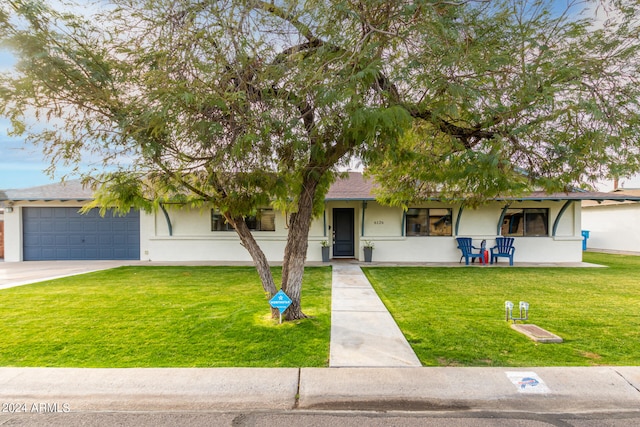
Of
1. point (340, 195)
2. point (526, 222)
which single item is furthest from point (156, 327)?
point (526, 222)

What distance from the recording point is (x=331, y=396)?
330 centimetres

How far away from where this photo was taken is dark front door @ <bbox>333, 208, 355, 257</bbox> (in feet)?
46.5

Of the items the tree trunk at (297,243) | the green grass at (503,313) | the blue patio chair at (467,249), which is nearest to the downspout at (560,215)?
the green grass at (503,313)

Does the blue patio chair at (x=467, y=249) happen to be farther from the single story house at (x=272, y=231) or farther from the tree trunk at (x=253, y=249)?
the tree trunk at (x=253, y=249)

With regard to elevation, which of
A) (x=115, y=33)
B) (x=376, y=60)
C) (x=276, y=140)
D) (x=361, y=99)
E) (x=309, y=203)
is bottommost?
(x=309, y=203)

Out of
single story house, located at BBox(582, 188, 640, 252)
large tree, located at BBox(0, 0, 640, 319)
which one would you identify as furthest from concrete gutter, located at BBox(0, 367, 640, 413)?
single story house, located at BBox(582, 188, 640, 252)

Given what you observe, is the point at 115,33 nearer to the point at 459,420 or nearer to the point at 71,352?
the point at 71,352

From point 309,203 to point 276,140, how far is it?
1412 millimetres

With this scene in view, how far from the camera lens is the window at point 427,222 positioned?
1328 cm

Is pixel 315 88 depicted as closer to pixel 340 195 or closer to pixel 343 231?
pixel 340 195

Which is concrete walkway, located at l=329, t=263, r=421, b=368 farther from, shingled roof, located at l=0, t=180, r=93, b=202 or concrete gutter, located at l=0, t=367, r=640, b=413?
shingled roof, located at l=0, t=180, r=93, b=202

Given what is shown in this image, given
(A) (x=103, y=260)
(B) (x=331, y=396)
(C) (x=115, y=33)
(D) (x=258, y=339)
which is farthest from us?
(A) (x=103, y=260)

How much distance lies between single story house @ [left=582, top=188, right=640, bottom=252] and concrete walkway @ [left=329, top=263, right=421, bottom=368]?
56.3 ft

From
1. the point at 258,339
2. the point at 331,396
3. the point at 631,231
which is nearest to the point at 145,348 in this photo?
the point at 258,339
